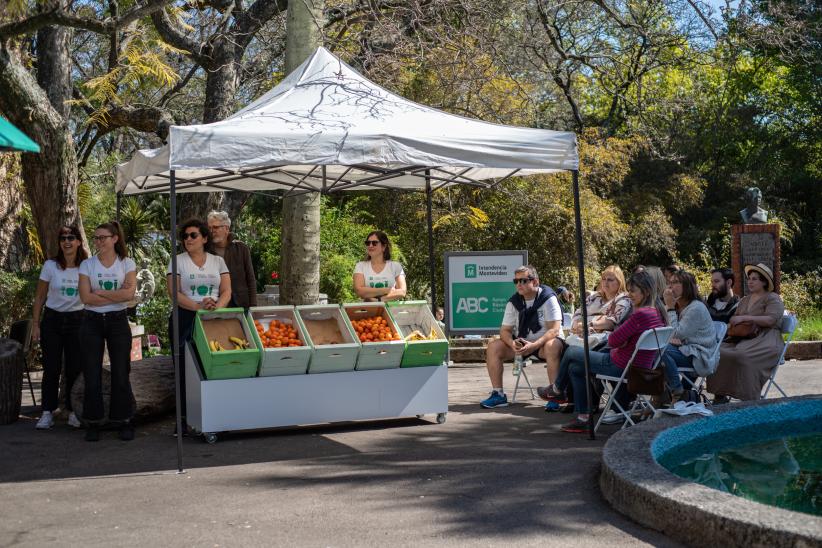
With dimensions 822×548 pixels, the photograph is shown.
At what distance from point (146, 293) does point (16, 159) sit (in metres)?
3.06

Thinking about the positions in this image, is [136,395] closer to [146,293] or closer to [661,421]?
[661,421]

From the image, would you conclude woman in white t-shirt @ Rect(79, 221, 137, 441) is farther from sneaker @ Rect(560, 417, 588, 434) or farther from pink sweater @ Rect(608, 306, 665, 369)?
pink sweater @ Rect(608, 306, 665, 369)

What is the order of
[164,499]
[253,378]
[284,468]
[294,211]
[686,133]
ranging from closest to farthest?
[164,499]
[284,468]
[253,378]
[294,211]
[686,133]

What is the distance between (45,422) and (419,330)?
145 inches

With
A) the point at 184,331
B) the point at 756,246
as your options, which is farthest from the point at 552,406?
the point at 756,246

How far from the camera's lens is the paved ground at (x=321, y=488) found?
5.51 meters

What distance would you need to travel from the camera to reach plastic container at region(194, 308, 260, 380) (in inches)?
333

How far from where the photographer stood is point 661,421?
7.60m

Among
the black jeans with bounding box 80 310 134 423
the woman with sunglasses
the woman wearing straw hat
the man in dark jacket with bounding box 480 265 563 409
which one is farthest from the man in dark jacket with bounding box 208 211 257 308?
the woman wearing straw hat

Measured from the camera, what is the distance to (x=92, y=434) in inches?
343

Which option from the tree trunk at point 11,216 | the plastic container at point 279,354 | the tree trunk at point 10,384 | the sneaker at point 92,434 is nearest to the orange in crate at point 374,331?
the plastic container at point 279,354

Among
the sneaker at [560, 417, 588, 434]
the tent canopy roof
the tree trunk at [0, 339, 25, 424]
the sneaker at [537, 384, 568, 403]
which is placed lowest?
the sneaker at [560, 417, 588, 434]

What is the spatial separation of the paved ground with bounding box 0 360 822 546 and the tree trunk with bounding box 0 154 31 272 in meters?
7.41

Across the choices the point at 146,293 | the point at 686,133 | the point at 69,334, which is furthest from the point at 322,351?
the point at 686,133
